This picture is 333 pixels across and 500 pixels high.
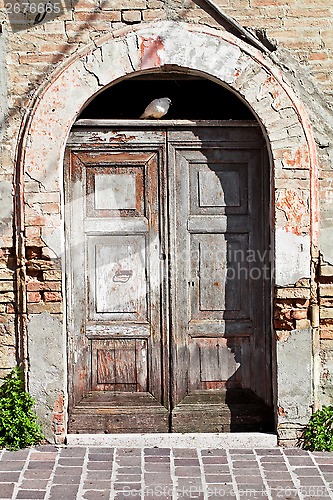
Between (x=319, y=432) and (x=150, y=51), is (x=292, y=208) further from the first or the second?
(x=319, y=432)

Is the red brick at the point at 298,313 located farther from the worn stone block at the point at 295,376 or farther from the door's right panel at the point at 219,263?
the door's right panel at the point at 219,263

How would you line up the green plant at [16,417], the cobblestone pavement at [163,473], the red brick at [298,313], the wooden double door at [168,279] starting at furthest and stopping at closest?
1. the wooden double door at [168,279]
2. the red brick at [298,313]
3. the green plant at [16,417]
4. the cobblestone pavement at [163,473]

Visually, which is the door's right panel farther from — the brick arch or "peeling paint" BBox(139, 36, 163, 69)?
"peeling paint" BBox(139, 36, 163, 69)

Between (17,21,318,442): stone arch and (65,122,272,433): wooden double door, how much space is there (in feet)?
0.88

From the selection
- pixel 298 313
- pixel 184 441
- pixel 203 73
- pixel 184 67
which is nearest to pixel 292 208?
pixel 298 313

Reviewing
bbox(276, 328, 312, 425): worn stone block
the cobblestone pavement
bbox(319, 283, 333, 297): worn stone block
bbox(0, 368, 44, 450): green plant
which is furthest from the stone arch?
the cobblestone pavement

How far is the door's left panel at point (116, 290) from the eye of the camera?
18.4ft

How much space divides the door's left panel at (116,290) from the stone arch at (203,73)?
1.06ft

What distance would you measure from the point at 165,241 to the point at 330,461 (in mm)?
2012

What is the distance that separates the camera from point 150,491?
456 centimetres

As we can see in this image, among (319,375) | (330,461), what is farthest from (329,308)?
(330,461)

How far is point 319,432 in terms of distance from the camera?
210 inches

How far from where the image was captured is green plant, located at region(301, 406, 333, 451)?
5.30 metres

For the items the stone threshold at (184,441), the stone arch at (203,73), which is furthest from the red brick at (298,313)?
the stone threshold at (184,441)
